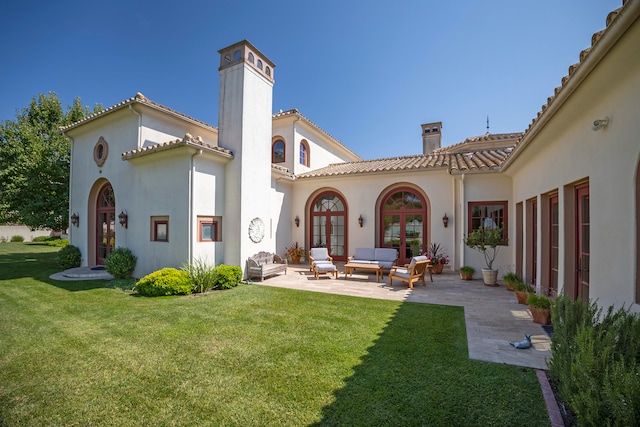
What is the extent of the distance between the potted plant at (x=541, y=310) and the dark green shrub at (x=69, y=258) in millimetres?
16093

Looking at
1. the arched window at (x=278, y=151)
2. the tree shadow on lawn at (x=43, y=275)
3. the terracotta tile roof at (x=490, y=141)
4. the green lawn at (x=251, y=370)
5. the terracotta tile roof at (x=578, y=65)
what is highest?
the terracotta tile roof at (x=490, y=141)

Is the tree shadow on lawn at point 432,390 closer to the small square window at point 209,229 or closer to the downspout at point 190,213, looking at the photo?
the downspout at point 190,213

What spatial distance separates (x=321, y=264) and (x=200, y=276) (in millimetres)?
4293

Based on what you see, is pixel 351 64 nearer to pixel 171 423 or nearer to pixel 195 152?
pixel 195 152

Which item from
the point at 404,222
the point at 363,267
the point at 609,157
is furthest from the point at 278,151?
the point at 609,157

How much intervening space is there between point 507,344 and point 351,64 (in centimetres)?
1137

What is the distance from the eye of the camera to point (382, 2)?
27.7 feet

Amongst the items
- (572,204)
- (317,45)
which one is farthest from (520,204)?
(317,45)

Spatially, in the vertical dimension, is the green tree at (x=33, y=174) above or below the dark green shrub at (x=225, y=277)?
above

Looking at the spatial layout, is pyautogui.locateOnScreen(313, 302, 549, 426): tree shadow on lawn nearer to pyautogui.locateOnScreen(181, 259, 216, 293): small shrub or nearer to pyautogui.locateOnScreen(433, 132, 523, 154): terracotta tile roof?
pyautogui.locateOnScreen(181, 259, 216, 293): small shrub

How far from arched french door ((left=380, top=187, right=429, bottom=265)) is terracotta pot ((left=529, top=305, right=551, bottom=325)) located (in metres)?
6.06

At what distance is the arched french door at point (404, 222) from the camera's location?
1200 centimetres

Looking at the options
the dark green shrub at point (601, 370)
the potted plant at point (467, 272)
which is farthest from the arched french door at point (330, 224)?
the dark green shrub at point (601, 370)

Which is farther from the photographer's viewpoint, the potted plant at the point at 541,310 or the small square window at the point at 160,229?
the small square window at the point at 160,229
